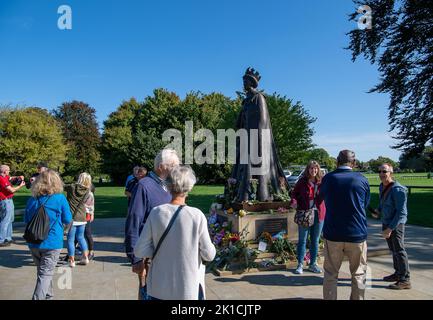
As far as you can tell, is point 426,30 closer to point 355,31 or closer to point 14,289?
point 355,31

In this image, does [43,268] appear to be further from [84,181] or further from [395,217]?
[395,217]

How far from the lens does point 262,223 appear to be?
6.84m

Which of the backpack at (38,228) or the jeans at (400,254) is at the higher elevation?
the backpack at (38,228)

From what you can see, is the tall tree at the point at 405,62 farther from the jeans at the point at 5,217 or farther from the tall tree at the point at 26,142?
the tall tree at the point at 26,142

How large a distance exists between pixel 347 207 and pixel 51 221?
3.62m

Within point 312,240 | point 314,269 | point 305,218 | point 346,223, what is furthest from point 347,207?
point 314,269

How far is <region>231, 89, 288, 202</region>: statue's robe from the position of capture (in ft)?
23.6

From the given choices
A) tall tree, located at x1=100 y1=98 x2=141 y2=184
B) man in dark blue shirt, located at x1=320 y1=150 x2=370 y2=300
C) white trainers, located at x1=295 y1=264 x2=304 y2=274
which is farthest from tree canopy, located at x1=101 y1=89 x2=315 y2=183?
man in dark blue shirt, located at x1=320 y1=150 x2=370 y2=300

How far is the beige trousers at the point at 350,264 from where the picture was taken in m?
4.03

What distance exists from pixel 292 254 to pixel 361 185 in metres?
2.88

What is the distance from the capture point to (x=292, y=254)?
646 cm

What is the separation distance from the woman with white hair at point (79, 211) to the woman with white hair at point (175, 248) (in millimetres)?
4414

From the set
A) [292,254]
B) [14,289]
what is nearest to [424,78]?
[292,254]

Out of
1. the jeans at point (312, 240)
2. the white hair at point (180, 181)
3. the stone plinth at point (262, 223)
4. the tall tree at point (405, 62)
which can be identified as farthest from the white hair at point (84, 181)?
the tall tree at point (405, 62)
